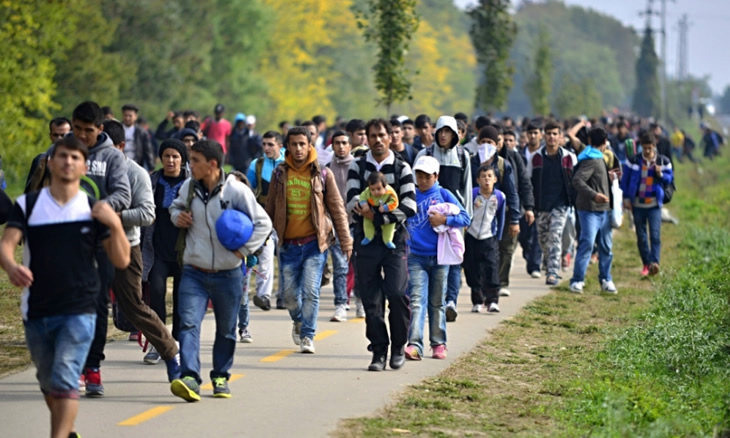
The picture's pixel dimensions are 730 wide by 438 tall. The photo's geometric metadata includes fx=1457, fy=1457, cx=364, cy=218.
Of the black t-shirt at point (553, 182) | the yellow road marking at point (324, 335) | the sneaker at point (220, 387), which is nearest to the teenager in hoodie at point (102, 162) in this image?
the sneaker at point (220, 387)

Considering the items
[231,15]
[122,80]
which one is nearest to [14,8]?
[122,80]

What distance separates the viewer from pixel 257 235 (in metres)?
10.0

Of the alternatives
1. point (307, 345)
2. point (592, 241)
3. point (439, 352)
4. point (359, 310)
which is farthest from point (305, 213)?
point (592, 241)

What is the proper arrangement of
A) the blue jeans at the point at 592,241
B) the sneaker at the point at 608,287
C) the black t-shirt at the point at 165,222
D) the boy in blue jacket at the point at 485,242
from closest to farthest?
the black t-shirt at the point at 165,222
the boy in blue jacket at the point at 485,242
the blue jeans at the point at 592,241
the sneaker at the point at 608,287

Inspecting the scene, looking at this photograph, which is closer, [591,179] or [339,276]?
[339,276]

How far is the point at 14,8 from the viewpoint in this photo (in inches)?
1228

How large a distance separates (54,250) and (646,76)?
122436mm

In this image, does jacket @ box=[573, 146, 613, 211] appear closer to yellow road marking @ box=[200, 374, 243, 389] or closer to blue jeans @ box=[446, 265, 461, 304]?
blue jeans @ box=[446, 265, 461, 304]

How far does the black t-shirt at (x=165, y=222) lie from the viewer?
1173 cm

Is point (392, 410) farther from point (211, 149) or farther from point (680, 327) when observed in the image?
point (680, 327)

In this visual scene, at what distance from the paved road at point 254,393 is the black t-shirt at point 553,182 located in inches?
191

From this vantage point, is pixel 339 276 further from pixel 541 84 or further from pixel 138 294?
pixel 541 84

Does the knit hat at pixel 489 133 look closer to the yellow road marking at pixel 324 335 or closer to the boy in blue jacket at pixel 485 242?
the boy in blue jacket at pixel 485 242

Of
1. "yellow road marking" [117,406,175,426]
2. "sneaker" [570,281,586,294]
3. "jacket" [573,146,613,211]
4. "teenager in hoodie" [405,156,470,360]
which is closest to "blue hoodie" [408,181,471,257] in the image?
"teenager in hoodie" [405,156,470,360]
